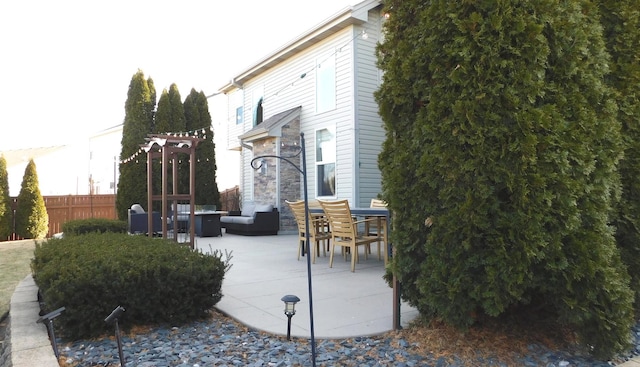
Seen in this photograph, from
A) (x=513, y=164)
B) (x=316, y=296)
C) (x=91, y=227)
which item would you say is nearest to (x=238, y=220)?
(x=91, y=227)

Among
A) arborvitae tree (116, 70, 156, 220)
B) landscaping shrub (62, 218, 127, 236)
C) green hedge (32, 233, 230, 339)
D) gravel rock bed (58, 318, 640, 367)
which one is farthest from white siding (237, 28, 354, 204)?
gravel rock bed (58, 318, 640, 367)

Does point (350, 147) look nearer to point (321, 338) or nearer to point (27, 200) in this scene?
point (321, 338)

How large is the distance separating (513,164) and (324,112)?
26.2ft

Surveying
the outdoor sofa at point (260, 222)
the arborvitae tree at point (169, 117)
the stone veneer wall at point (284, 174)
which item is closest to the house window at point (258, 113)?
the stone veneer wall at point (284, 174)

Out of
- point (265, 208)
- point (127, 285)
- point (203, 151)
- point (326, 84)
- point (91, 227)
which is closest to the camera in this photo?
point (127, 285)

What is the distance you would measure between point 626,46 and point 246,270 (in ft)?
14.0

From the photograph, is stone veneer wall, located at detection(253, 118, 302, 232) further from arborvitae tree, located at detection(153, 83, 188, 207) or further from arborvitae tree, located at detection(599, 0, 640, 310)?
arborvitae tree, located at detection(599, 0, 640, 310)

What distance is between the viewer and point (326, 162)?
32.6 ft

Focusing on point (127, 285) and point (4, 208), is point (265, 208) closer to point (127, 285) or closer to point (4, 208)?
point (4, 208)

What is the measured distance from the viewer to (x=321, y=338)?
2635 mm

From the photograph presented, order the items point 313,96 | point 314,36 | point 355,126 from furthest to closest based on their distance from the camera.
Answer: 1. point 313,96
2. point 314,36
3. point 355,126

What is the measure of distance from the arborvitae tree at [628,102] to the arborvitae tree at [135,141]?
11829mm

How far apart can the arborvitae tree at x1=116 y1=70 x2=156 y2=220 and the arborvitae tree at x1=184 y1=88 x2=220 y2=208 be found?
1245mm

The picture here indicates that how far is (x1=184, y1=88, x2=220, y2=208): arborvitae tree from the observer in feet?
44.4
